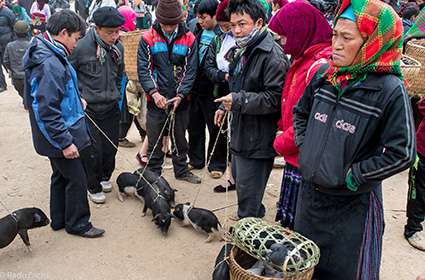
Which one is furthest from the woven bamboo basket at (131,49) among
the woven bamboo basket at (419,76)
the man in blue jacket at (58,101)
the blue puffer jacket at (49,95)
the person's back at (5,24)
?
the person's back at (5,24)

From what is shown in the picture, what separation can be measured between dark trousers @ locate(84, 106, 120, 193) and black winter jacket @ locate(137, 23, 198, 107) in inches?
22.3

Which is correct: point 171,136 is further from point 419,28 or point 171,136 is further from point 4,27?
point 4,27

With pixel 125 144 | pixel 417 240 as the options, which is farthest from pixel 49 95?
pixel 417 240

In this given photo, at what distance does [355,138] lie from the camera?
2.25 m

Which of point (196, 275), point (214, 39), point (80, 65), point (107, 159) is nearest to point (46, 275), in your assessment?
point (196, 275)

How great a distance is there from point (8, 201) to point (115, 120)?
158cm

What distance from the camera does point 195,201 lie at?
16.7 feet

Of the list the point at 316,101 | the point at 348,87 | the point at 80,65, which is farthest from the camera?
the point at 80,65

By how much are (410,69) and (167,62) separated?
2.68m

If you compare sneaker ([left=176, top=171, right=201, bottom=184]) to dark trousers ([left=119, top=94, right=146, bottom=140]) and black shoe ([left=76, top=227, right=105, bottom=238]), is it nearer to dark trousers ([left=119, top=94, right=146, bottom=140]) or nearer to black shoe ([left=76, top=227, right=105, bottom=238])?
dark trousers ([left=119, top=94, right=146, bottom=140])

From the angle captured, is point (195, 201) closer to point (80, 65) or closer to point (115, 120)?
point (115, 120)

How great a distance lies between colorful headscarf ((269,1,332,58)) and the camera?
2984mm

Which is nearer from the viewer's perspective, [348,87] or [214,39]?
[348,87]

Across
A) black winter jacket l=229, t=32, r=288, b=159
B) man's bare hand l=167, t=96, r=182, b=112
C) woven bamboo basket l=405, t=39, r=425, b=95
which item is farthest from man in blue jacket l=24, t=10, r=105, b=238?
woven bamboo basket l=405, t=39, r=425, b=95
